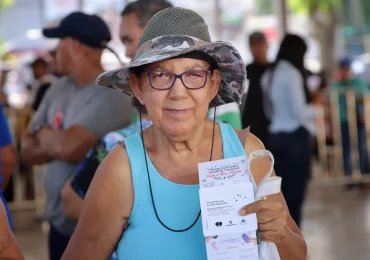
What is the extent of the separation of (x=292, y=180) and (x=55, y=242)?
3346 mm

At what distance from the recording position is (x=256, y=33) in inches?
331

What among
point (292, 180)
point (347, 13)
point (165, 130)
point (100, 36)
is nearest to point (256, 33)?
point (292, 180)

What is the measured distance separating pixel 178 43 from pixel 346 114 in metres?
9.58

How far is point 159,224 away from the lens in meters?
2.61

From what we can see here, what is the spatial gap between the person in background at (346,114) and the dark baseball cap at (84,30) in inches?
306

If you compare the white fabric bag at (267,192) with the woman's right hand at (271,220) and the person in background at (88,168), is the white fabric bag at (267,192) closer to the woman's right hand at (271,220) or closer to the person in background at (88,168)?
the woman's right hand at (271,220)

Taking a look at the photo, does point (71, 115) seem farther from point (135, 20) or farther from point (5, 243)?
point (5, 243)

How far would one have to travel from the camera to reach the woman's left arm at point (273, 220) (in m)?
2.46

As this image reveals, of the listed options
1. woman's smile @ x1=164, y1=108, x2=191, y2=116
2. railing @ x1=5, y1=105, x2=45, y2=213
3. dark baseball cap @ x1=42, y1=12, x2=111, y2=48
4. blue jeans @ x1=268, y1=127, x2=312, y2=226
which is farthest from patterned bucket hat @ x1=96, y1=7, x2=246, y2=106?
railing @ x1=5, y1=105, x2=45, y2=213

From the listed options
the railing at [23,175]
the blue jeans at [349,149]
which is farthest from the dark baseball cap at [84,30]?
the blue jeans at [349,149]

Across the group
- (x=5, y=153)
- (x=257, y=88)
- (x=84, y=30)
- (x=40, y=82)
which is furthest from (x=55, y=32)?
(x=40, y=82)

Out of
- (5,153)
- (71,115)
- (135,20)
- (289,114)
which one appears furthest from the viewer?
(289,114)

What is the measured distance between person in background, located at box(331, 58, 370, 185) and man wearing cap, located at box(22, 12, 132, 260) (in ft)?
25.4

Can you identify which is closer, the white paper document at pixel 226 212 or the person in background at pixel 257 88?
the white paper document at pixel 226 212
